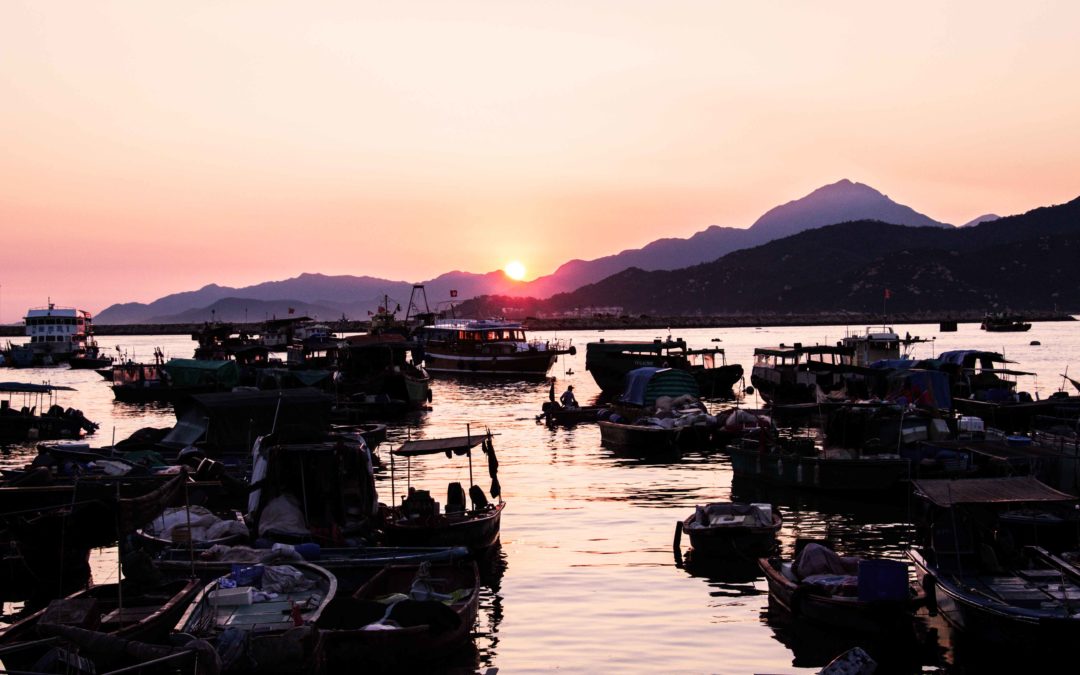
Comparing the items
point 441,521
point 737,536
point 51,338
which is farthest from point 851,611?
point 51,338

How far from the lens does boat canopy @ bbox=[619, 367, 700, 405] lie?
58.4 metres

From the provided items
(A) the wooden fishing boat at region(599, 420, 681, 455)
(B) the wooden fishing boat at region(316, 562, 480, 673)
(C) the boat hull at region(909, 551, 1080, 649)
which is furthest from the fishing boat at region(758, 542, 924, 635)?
(A) the wooden fishing boat at region(599, 420, 681, 455)

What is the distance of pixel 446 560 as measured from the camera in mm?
22641

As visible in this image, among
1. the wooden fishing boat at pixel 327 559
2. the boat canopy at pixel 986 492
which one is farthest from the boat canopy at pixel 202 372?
the boat canopy at pixel 986 492

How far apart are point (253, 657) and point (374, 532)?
9.68m

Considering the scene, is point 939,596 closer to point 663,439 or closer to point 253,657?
point 253,657

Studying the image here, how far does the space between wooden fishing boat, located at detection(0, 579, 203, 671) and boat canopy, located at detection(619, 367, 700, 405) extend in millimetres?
39773

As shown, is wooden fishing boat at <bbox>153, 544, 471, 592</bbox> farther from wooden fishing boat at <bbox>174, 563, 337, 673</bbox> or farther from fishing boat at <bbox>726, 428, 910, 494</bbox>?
fishing boat at <bbox>726, 428, 910, 494</bbox>

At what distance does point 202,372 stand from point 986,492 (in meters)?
63.9

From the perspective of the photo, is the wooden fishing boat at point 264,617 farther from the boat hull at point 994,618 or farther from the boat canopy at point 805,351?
the boat canopy at point 805,351

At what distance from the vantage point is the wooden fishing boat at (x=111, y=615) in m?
16.5

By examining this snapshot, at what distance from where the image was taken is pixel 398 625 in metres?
18.6

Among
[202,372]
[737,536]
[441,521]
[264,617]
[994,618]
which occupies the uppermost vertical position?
[202,372]

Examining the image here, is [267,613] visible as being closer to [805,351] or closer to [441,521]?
[441,521]
